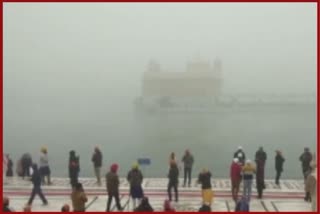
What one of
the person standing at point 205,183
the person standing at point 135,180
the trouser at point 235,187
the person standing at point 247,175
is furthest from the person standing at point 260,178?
the person standing at point 135,180

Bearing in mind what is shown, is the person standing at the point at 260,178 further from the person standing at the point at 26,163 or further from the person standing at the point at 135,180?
the person standing at the point at 26,163

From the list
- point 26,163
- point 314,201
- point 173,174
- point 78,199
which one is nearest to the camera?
point 78,199

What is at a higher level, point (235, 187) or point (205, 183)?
point (205, 183)

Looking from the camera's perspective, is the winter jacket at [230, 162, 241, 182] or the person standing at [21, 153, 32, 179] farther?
the person standing at [21, 153, 32, 179]

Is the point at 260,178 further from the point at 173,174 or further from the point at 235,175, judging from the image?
the point at 173,174

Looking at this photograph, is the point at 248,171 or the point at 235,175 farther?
the point at 235,175

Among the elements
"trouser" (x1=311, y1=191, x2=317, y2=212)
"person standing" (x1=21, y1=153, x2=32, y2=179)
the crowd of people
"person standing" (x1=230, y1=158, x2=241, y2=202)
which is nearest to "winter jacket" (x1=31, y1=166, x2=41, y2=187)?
the crowd of people

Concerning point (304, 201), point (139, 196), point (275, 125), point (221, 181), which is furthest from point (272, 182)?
point (275, 125)

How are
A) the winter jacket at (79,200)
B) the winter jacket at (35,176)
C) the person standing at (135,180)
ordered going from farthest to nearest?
the winter jacket at (35,176)
the person standing at (135,180)
the winter jacket at (79,200)

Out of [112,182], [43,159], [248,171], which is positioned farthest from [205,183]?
[43,159]

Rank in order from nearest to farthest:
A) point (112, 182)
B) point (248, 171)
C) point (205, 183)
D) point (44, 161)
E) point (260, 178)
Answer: point (112, 182) < point (205, 183) < point (248, 171) < point (260, 178) < point (44, 161)

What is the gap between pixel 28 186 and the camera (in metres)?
16.4

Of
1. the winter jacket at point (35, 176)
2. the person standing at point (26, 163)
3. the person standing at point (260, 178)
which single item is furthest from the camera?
the person standing at point (26, 163)

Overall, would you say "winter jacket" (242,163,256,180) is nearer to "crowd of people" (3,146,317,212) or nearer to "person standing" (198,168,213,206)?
"crowd of people" (3,146,317,212)
